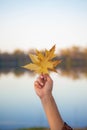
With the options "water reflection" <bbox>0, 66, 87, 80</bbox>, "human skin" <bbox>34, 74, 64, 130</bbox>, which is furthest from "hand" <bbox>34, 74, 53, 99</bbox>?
"water reflection" <bbox>0, 66, 87, 80</bbox>

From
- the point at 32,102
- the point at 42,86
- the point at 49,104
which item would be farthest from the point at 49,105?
the point at 32,102

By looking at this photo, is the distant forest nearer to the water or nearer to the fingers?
the water

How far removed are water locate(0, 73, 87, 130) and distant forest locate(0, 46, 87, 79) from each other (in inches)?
1.6

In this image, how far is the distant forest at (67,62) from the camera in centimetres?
184

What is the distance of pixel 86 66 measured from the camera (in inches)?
72.7

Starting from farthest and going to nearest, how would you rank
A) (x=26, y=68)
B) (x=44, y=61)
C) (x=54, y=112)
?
(x=26, y=68), (x=44, y=61), (x=54, y=112)

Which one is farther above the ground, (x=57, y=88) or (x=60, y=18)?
(x=60, y=18)

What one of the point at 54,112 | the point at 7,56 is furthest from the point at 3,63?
the point at 54,112

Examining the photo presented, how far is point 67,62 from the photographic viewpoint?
6.08 feet

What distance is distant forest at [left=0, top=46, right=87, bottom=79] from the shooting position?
1.84 meters

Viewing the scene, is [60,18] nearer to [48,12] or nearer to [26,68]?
[48,12]

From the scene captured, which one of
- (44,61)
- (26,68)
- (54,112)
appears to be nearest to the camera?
(54,112)

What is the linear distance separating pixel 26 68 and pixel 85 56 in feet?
1.46

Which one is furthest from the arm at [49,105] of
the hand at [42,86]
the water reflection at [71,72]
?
the water reflection at [71,72]
